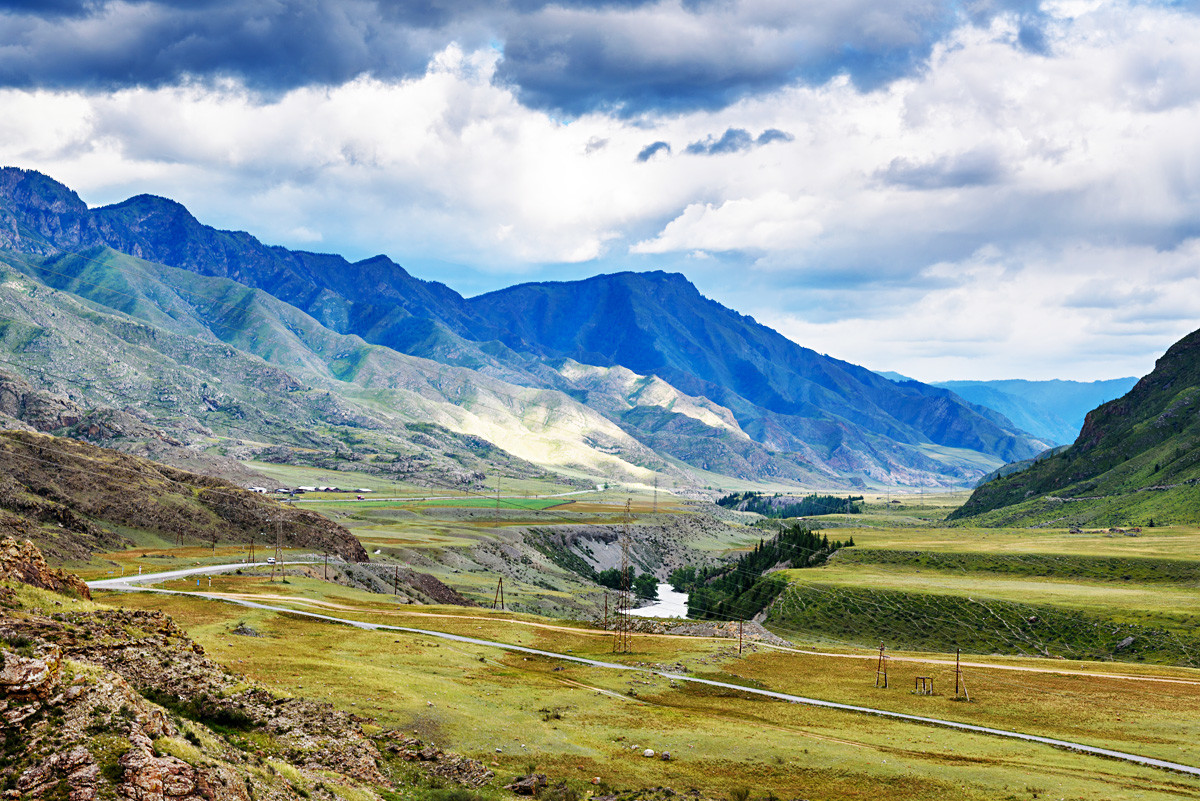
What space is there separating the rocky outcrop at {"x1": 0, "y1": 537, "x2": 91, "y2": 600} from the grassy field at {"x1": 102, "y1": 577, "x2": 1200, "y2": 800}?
516 inches

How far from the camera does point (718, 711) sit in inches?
2507

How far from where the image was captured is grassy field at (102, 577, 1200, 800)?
4634cm

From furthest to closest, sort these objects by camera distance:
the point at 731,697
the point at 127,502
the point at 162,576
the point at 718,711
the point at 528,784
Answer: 1. the point at 127,502
2. the point at 162,576
3. the point at 731,697
4. the point at 718,711
5. the point at 528,784

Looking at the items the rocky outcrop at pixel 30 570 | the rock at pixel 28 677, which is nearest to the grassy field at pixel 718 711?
the rocky outcrop at pixel 30 570

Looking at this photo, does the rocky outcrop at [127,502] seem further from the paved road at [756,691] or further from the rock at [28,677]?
the rock at [28,677]

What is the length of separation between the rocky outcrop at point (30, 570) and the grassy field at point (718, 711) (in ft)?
43.0

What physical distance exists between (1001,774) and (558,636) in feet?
182

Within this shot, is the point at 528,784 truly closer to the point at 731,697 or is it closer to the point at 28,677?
the point at 28,677

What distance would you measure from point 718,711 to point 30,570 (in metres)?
46.7

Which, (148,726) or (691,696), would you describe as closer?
(148,726)

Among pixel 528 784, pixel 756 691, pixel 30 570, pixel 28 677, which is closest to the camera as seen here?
pixel 28 677

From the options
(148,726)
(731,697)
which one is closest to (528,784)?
(148,726)

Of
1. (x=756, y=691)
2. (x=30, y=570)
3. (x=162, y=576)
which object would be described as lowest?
(x=756, y=691)

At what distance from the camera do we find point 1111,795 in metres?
44.2
